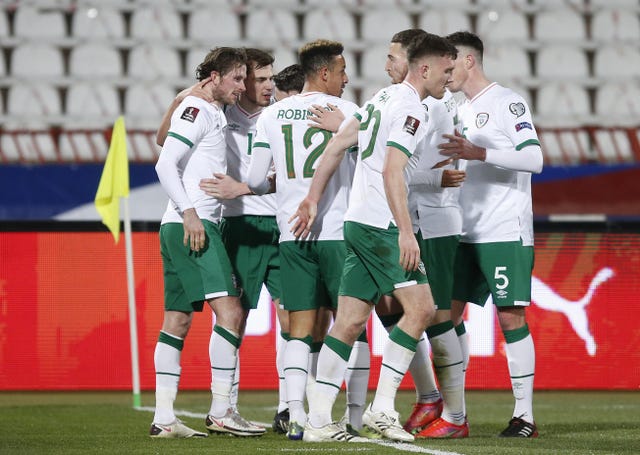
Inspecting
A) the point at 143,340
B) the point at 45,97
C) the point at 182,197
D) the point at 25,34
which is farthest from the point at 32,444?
the point at 25,34

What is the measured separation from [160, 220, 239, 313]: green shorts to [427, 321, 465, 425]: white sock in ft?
3.79

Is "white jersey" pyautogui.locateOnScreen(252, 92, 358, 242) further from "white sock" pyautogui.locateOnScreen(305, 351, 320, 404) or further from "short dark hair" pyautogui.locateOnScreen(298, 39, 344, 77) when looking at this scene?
"white sock" pyautogui.locateOnScreen(305, 351, 320, 404)

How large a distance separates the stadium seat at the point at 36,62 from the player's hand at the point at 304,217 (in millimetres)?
9167

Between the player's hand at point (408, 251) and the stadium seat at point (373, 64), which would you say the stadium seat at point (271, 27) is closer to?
the stadium seat at point (373, 64)

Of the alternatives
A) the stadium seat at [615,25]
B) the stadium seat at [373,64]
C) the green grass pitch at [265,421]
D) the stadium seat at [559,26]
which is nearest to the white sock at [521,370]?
the green grass pitch at [265,421]

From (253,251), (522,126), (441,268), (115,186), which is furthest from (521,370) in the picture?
(115,186)

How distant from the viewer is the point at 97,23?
14.9 metres

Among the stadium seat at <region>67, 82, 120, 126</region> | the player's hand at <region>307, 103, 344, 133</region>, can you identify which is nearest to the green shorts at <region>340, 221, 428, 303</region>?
the player's hand at <region>307, 103, 344, 133</region>

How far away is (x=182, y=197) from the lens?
→ 605 cm

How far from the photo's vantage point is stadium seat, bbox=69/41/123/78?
1437 cm

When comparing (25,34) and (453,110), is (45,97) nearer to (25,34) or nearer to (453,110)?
(25,34)

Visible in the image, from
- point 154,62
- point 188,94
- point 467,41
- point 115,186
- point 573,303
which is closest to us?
point 188,94

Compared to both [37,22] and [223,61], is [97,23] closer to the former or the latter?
[37,22]

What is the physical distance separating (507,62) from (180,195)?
9.73 m
